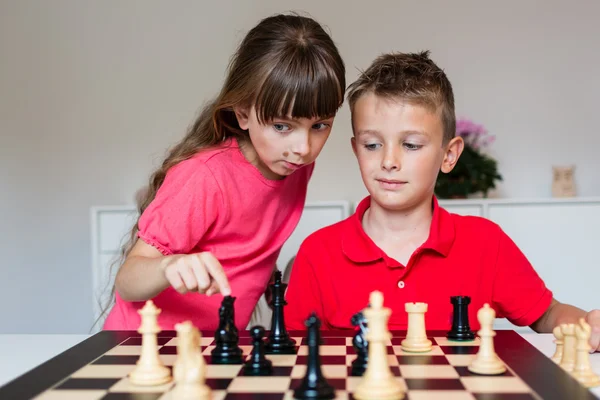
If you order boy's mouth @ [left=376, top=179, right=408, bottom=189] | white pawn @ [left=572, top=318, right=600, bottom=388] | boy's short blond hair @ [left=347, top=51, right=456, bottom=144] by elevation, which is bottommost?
white pawn @ [left=572, top=318, right=600, bottom=388]

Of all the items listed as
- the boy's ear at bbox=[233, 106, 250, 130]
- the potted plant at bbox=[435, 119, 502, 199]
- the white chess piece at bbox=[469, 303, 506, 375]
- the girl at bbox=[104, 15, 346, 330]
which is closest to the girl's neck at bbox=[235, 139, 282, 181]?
the girl at bbox=[104, 15, 346, 330]

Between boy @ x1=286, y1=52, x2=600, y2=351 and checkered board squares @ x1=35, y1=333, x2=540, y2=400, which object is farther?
boy @ x1=286, y1=52, x2=600, y2=351

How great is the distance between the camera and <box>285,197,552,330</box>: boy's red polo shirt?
163 centimetres

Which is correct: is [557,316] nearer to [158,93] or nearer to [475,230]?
[475,230]

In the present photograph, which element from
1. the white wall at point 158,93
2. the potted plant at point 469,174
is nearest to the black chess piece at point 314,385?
the potted plant at point 469,174

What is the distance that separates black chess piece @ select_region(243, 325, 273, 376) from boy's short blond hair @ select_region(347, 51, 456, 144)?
816 millimetres

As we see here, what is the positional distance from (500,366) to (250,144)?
1.00 meters

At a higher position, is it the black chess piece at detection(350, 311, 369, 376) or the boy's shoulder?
the boy's shoulder

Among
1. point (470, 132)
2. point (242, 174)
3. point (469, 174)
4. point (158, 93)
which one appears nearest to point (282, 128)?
point (242, 174)

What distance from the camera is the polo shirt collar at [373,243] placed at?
5.48 ft

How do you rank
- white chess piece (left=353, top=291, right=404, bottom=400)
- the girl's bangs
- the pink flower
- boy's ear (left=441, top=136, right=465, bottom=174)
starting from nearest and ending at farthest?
white chess piece (left=353, top=291, right=404, bottom=400) → the girl's bangs → boy's ear (left=441, top=136, right=465, bottom=174) → the pink flower

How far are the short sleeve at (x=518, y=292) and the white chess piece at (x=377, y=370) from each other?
30.5 inches

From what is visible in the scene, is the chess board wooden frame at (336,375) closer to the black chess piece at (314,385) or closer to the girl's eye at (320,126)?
the black chess piece at (314,385)

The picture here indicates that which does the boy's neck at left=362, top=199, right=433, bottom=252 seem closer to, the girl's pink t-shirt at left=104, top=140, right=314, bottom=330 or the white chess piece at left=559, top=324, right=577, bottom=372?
the girl's pink t-shirt at left=104, top=140, right=314, bottom=330
